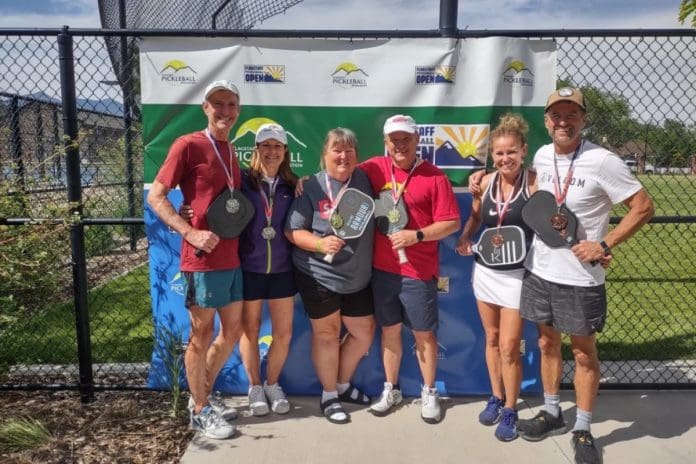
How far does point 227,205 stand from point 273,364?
119 centimetres

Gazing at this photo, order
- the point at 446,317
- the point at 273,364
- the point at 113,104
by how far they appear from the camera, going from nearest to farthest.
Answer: the point at 273,364 → the point at 446,317 → the point at 113,104

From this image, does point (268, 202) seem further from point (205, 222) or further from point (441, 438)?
point (441, 438)

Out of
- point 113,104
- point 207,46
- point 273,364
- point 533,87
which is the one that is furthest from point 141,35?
point 533,87

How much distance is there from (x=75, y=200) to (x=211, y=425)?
1.69m

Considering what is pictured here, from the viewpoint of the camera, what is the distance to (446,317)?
3.79 meters

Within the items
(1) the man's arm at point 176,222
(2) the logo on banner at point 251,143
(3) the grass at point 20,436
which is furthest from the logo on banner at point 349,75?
(3) the grass at point 20,436

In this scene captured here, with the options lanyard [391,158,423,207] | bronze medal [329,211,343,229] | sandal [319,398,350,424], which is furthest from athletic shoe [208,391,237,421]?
lanyard [391,158,423,207]

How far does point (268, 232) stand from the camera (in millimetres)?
3209

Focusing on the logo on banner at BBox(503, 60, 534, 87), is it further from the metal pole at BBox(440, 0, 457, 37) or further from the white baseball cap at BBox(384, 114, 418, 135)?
the white baseball cap at BBox(384, 114, 418, 135)

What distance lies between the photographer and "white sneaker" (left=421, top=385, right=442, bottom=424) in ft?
11.2

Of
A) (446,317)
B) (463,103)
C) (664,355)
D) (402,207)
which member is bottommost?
(664,355)

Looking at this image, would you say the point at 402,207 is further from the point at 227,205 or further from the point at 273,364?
the point at 273,364

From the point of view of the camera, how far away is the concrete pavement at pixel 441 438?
302cm

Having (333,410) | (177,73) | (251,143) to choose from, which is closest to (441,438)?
(333,410)
